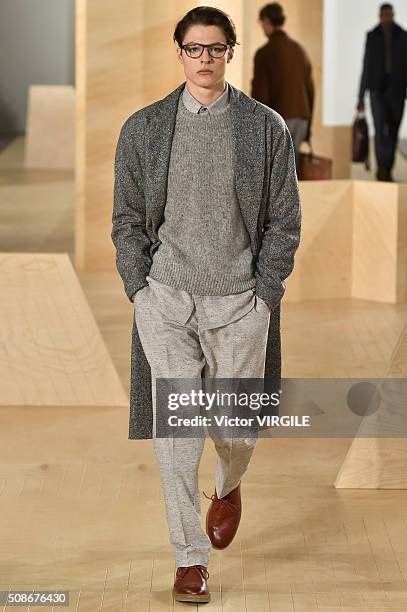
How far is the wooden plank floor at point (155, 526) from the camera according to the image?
3.88 m

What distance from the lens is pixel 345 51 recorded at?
8.62 m

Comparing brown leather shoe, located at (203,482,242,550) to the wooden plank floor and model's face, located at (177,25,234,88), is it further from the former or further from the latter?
model's face, located at (177,25,234,88)

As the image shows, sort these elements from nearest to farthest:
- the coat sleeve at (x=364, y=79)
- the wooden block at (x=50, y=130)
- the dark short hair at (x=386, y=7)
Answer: the dark short hair at (x=386, y=7)
the coat sleeve at (x=364, y=79)
the wooden block at (x=50, y=130)

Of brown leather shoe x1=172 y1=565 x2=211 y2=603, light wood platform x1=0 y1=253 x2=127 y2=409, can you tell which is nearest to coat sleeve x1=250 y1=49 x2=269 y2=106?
light wood platform x1=0 y1=253 x2=127 y2=409

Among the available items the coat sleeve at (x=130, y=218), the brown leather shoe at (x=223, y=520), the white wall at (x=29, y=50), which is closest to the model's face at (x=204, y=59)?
the coat sleeve at (x=130, y=218)

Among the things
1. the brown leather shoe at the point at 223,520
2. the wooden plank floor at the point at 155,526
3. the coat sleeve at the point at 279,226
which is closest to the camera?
the coat sleeve at the point at 279,226

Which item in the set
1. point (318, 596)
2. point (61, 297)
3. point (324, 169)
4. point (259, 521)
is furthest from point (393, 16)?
point (318, 596)

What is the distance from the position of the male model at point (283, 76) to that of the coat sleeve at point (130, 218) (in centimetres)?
Result: 501

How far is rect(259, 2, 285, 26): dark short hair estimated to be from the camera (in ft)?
28.3

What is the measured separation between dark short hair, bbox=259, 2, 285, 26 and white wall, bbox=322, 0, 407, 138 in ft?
0.95

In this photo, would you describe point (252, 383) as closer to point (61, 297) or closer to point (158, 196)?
point (158, 196)

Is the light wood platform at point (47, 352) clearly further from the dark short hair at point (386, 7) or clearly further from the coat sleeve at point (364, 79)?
the dark short hair at point (386, 7)

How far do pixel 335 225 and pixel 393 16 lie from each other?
1333 mm

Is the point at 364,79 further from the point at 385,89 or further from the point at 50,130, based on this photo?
the point at 50,130
